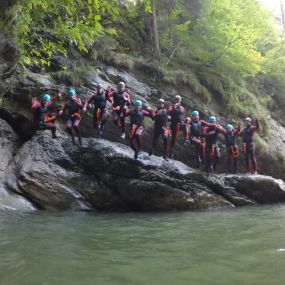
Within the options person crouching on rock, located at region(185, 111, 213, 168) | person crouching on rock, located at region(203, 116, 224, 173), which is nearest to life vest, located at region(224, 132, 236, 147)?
person crouching on rock, located at region(203, 116, 224, 173)

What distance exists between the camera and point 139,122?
1204cm

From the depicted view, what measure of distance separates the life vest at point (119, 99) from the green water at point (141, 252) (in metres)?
5.13

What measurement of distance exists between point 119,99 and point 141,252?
25.4ft

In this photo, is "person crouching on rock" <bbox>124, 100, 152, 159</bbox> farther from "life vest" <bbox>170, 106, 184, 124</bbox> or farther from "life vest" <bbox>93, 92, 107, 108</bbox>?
"life vest" <bbox>170, 106, 184, 124</bbox>

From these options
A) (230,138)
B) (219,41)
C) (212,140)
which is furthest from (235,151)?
(219,41)

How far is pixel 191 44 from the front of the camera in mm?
16297

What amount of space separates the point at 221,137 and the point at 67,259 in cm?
1145

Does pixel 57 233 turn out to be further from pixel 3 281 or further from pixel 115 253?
pixel 3 281

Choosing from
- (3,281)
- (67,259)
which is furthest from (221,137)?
(3,281)

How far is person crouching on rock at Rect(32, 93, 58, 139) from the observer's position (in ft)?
38.7

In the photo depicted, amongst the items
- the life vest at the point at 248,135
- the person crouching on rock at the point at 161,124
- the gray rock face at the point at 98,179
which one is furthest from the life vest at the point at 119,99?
the life vest at the point at 248,135

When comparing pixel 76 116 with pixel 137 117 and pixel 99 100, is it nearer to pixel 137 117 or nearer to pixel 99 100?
pixel 99 100

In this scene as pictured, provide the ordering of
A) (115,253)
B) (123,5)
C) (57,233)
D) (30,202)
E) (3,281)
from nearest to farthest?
(3,281) < (115,253) < (57,233) < (30,202) < (123,5)

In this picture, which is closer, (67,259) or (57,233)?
(67,259)
